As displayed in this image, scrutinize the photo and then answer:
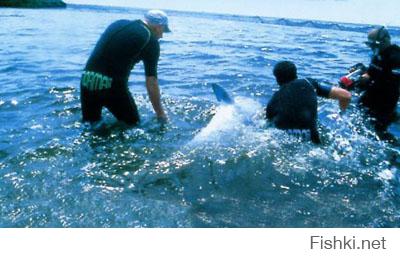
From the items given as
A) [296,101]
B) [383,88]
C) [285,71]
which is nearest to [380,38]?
[383,88]

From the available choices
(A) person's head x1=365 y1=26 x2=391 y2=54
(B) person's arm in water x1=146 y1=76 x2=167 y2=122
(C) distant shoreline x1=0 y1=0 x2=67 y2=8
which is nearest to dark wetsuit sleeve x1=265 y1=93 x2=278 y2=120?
(B) person's arm in water x1=146 y1=76 x2=167 y2=122

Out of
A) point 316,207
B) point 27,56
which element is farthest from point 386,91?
point 27,56

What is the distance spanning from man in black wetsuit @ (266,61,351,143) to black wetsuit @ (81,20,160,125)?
1.77 m

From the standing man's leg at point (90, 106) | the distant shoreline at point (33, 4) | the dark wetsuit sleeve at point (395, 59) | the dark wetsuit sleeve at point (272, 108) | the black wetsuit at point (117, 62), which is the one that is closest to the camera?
the black wetsuit at point (117, 62)

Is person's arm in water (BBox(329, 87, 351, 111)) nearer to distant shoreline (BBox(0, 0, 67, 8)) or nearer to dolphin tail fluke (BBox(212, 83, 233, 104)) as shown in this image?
dolphin tail fluke (BBox(212, 83, 233, 104))

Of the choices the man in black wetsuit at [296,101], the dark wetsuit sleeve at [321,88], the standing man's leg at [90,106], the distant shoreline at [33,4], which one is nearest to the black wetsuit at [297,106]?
the man in black wetsuit at [296,101]

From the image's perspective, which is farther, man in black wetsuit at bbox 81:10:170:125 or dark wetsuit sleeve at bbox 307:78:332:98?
dark wetsuit sleeve at bbox 307:78:332:98

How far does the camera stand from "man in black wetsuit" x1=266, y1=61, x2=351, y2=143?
16.6 ft

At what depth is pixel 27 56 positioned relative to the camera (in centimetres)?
1263

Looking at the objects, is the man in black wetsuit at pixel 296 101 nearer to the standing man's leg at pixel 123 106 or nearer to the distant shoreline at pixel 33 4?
the standing man's leg at pixel 123 106

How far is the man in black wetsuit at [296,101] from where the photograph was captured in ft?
16.6

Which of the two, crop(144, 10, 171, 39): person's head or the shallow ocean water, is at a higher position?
crop(144, 10, 171, 39): person's head

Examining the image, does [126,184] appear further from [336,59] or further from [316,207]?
[336,59]

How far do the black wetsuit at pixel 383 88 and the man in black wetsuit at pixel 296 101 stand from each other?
1.86 meters
